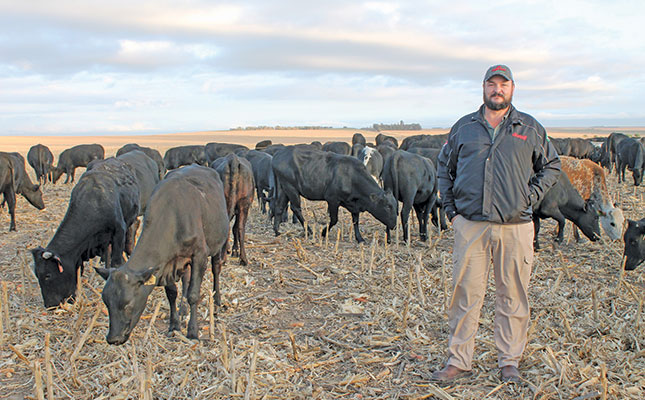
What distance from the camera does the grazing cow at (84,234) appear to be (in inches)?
273

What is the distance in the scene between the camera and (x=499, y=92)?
4.62 meters

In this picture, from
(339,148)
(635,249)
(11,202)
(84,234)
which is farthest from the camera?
(339,148)

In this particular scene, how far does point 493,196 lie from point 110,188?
19.3 feet

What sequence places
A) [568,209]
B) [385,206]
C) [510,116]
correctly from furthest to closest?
[385,206] → [568,209] → [510,116]

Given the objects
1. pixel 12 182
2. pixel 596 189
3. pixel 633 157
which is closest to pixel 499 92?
pixel 596 189

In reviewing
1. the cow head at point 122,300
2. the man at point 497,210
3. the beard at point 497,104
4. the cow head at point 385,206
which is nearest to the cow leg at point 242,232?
the cow head at point 385,206

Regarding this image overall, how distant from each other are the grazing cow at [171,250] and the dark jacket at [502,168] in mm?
3094

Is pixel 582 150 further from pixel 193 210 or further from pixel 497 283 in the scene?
pixel 193 210

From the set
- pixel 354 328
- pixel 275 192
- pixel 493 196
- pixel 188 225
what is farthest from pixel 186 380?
pixel 275 192

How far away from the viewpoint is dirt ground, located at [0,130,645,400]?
15.5 feet

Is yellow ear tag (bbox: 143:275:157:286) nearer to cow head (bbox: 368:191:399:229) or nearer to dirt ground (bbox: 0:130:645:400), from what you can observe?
dirt ground (bbox: 0:130:645:400)

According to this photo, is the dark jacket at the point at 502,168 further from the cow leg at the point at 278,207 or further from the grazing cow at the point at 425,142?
the grazing cow at the point at 425,142

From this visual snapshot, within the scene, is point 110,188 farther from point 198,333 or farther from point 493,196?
point 493,196

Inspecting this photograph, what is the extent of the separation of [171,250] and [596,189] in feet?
32.7
